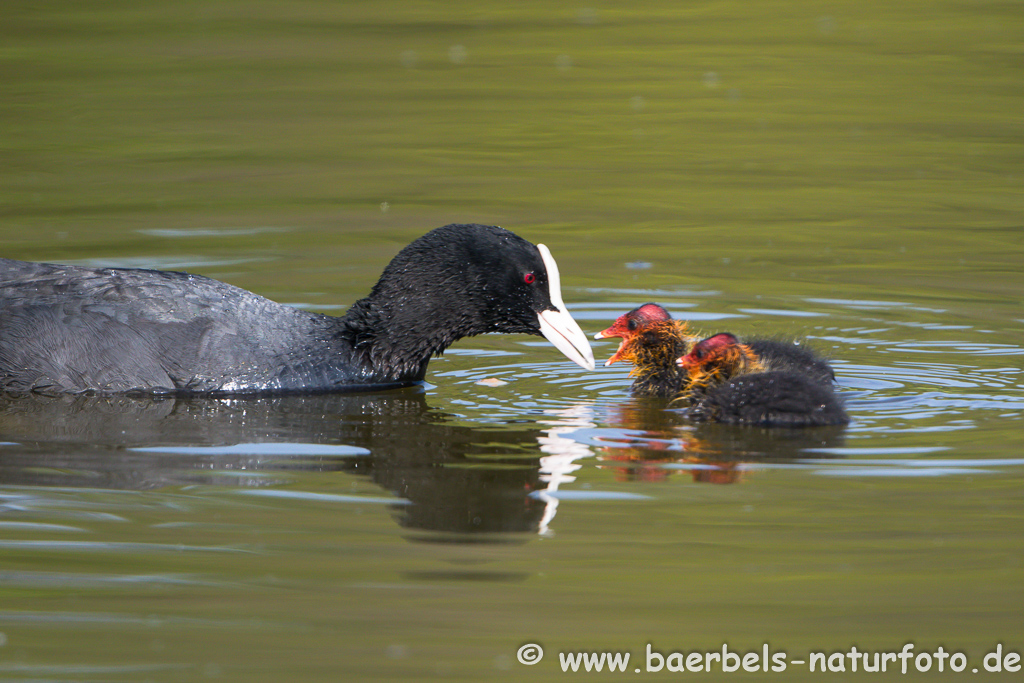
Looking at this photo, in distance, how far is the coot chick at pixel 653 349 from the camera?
261 inches

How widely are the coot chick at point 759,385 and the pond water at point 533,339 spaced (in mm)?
126

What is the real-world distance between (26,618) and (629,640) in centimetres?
170

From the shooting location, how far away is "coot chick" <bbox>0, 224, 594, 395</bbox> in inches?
263

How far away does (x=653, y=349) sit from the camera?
6680mm

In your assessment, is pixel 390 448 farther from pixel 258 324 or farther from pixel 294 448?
pixel 258 324

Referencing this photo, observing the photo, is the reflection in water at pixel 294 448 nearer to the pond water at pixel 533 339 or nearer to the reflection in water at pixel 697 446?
the pond water at pixel 533 339

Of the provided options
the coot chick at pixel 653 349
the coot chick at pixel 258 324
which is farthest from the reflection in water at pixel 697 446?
the coot chick at pixel 258 324

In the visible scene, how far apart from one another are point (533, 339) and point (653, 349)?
4.28 feet

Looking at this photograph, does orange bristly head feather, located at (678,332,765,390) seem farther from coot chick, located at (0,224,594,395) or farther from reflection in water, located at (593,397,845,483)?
coot chick, located at (0,224,594,395)

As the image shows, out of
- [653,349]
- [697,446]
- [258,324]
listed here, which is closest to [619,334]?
[653,349]

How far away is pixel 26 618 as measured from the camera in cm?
409

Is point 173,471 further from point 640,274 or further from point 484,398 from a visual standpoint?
point 640,274

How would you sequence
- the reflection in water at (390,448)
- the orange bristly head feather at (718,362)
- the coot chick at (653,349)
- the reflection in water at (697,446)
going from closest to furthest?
the reflection in water at (390,448), the reflection in water at (697,446), the orange bristly head feather at (718,362), the coot chick at (653,349)

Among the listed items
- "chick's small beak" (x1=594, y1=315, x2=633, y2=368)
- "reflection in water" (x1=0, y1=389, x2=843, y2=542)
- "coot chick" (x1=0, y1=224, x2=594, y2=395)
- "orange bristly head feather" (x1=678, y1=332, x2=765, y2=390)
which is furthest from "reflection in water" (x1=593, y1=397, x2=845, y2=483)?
"coot chick" (x1=0, y1=224, x2=594, y2=395)
